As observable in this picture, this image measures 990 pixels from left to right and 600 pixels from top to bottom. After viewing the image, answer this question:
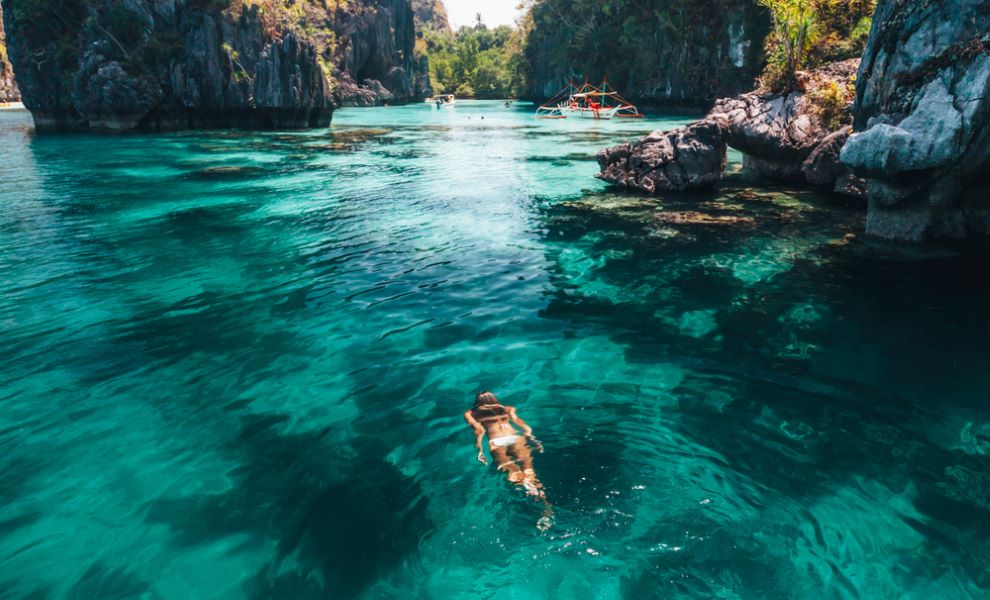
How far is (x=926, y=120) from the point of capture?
32.9ft

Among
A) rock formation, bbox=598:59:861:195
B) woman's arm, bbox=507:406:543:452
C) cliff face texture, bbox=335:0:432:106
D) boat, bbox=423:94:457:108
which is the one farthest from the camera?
boat, bbox=423:94:457:108

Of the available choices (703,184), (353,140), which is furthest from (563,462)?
(353,140)

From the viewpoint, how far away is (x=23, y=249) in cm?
1318

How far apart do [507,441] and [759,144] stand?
722 inches

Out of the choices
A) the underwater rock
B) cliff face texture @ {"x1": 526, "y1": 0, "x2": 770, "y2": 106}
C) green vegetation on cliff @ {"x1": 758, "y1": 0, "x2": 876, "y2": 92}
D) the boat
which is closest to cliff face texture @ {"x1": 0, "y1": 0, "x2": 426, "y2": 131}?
green vegetation on cliff @ {"x1": 758, "y1": 0, "x2": 876, "y2": 92}

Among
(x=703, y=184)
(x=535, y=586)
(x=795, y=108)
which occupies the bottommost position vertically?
(x=535, y=586)

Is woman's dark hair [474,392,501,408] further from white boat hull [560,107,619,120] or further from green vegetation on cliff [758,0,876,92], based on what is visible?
white boat hull [560,107,619,120]

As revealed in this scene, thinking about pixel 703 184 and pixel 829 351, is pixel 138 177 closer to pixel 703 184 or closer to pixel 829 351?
pixel 703 184

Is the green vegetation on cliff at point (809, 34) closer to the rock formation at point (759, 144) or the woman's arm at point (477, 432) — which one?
the rock formation at point (759, 144)

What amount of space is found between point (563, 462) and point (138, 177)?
25966 millimetres

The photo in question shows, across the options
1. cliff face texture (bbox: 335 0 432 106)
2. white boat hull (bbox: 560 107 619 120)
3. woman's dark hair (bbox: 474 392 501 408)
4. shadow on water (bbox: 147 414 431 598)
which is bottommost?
shadow on water (bbox: 147 414 431 598)

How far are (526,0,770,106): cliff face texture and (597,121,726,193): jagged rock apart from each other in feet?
133

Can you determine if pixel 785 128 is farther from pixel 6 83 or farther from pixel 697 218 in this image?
pixel 6 83

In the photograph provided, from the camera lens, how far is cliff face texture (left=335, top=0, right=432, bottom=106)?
9038cm
